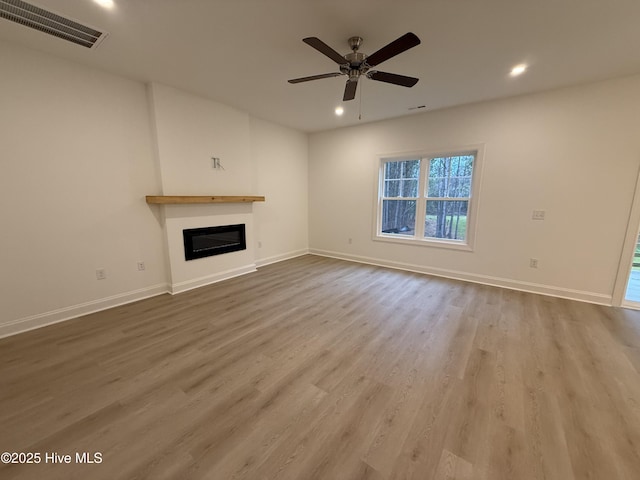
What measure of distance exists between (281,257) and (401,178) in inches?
113

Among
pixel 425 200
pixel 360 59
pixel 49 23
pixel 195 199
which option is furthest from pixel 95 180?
pixel 425 200

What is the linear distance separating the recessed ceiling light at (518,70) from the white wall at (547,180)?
0.79 m

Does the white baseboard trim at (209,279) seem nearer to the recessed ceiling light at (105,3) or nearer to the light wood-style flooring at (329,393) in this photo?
the light wood-style flooring at (329,393)

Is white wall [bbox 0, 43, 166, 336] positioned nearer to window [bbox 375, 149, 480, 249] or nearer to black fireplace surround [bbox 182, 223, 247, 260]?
black fireplace surround [bbox 182, 223, 247, 260]

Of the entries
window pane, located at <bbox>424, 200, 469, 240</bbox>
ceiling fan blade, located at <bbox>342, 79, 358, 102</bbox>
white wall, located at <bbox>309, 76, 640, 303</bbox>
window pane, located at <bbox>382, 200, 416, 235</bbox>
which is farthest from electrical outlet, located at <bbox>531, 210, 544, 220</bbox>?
ceiling fan blade, located at <bbox>342, 79, 358, 102</bbox>

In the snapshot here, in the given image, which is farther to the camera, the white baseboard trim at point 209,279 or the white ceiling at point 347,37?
the white baseboard trim at point 209,279

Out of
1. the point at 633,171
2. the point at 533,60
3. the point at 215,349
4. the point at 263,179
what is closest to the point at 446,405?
the point at 215,349

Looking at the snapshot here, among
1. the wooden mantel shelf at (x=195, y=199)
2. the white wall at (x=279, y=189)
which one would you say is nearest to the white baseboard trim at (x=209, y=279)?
the white wall at (x=279, y=189)

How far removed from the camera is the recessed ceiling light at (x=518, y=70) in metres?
2.73

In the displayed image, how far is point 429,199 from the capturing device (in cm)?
450

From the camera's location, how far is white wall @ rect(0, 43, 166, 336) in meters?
2.47

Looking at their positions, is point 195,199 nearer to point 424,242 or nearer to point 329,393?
point 329,393

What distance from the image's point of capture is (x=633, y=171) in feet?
9.77

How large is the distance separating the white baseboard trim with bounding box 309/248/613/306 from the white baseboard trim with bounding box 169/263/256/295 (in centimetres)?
216
